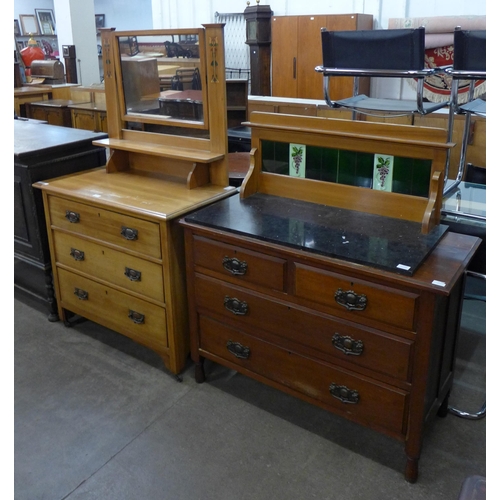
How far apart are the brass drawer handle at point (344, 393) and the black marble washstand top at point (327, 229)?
48 cm

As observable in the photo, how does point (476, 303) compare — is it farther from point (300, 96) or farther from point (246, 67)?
point (246, 67)

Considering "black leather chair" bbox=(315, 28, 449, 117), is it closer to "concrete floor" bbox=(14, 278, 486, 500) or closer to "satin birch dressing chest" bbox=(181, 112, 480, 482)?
"satin birch dressing chest" bbox=(181, 112, 480, 482)

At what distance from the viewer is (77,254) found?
2.51 m

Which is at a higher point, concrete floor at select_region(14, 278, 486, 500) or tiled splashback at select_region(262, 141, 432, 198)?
tiled splashback at select_region(262, 141, 432, 198)

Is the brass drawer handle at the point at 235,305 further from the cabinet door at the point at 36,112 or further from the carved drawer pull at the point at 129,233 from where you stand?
the cabinet door at the point at 36,112

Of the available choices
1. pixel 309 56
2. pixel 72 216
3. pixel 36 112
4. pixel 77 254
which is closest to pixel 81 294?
pixel 77 254

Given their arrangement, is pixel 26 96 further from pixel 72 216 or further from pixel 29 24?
pixel 29 24

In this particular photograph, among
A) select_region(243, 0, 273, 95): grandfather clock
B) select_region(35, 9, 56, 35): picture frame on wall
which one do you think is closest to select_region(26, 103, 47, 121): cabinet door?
select_region(243, 0, 273, 95): grandfather clock

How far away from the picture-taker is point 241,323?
2.03 metres

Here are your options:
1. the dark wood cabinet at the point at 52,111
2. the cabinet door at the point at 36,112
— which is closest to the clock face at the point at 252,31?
the dark wood cabinet at the point at 52,111

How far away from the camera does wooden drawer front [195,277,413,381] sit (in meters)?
1.68

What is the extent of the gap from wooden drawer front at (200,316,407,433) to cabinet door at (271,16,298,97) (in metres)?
5.09

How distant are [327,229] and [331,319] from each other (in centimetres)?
32
